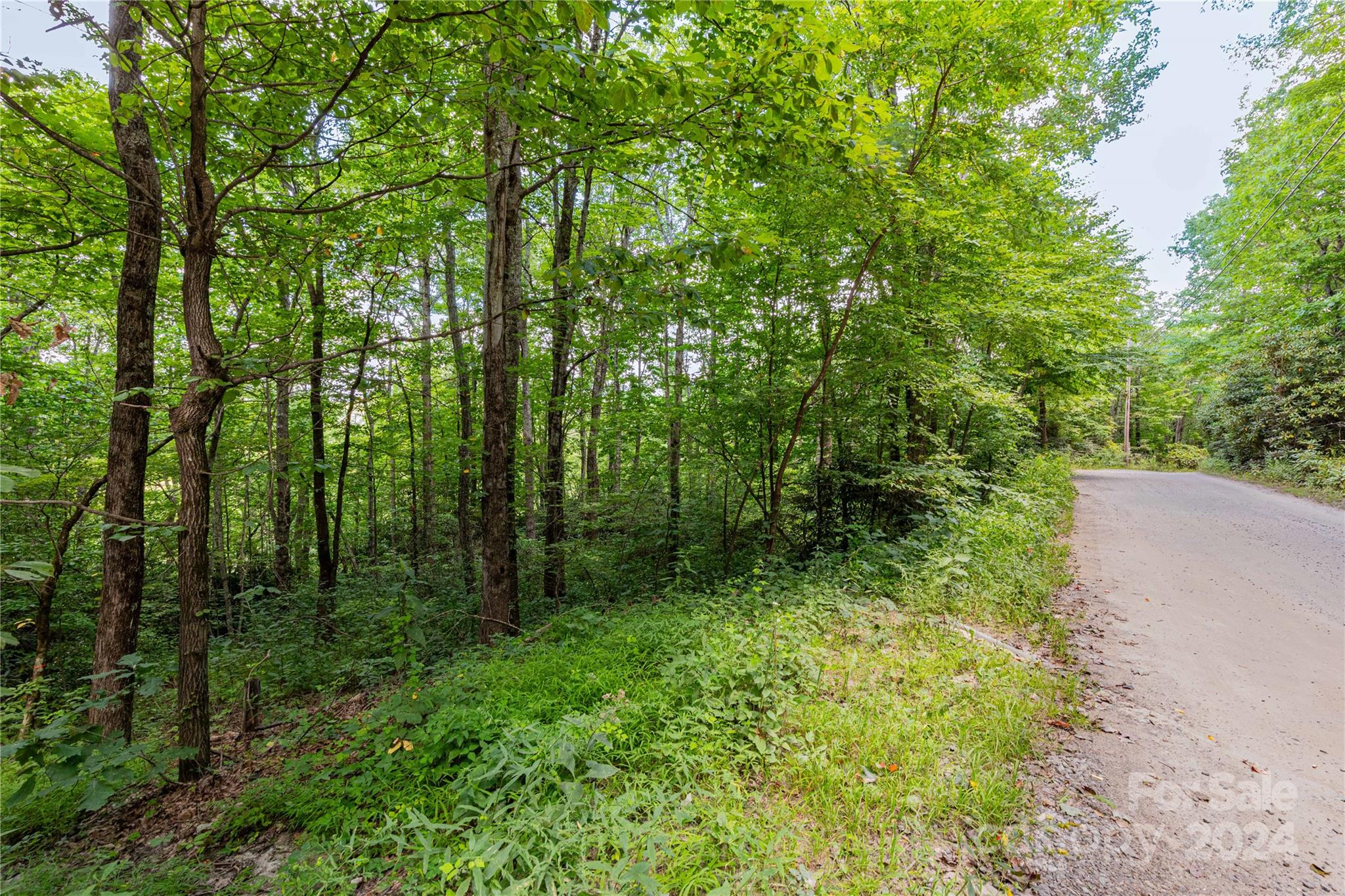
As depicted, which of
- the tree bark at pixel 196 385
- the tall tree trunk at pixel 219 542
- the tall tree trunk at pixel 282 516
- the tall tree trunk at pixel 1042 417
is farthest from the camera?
the tall tree trunk at pixel 1042 417

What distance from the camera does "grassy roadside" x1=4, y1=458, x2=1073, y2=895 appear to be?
214cm

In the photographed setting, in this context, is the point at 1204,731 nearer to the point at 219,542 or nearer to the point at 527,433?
the point at 527,433

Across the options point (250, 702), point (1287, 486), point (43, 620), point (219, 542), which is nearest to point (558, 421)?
point (250, 702)

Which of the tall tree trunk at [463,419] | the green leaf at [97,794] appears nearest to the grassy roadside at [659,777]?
the green leaf at [97,794]

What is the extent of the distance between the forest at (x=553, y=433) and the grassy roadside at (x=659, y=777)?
A: 28 millimetres

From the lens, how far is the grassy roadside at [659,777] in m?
2.14

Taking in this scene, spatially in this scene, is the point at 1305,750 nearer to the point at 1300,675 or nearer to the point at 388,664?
the point at 1300,675

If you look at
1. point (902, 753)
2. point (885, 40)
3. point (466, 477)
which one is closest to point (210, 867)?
point (902, 753)

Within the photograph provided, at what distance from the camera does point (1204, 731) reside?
121 inches

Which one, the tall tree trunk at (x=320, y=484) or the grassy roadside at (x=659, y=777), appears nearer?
the grassy roadside at (x=659, y=777)

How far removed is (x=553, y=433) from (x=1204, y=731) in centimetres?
701

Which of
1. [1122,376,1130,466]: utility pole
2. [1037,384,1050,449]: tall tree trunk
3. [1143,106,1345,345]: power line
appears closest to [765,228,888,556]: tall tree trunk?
[1143,106,1345,345]: power line

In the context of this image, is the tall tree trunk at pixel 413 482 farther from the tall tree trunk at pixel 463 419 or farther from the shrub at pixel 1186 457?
the shrub at pixel 1186 457

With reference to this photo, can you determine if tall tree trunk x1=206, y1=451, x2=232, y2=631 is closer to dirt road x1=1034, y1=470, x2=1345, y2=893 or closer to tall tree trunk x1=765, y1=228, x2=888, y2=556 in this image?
tall tree trunk x1=765, y1=228, x2=888, y2=556
